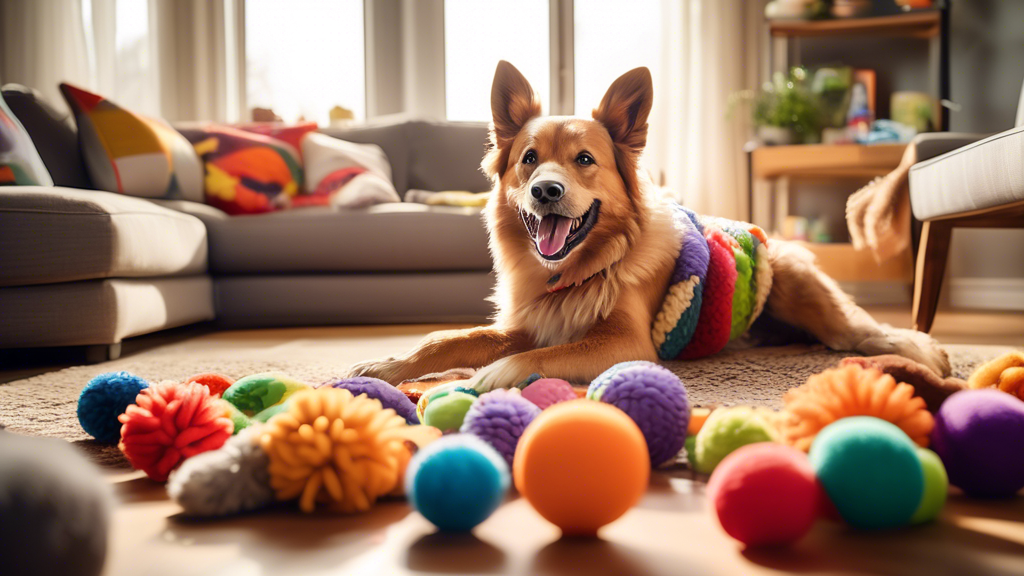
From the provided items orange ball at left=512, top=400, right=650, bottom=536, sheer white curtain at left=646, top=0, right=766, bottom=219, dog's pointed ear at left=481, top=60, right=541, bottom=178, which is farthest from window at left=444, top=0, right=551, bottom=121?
orange ball at left=512, top=400, right=650, bottom=536

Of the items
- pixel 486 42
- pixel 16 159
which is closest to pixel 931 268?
pixel 16 159

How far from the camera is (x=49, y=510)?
0.41m

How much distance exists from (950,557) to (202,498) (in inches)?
27.9

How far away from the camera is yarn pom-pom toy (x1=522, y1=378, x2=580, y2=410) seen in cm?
94

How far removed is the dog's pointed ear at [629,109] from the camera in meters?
1.64

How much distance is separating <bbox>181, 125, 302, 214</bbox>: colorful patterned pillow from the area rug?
138 centimetres

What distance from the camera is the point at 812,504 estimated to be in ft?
1.86

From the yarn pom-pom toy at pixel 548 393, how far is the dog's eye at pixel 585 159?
798mm

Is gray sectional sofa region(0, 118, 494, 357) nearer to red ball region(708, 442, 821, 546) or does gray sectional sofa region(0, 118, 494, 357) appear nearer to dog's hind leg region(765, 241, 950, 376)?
dog's hind leg region(765, 241, 950, 376)

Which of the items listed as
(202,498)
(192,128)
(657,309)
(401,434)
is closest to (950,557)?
(401,434)

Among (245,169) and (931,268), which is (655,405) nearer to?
→ (931,268)

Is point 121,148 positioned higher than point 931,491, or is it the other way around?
point 121,148

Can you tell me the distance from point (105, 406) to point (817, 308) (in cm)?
177

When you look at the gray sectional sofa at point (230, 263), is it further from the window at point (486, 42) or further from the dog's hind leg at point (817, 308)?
the window at point (486, 42)
